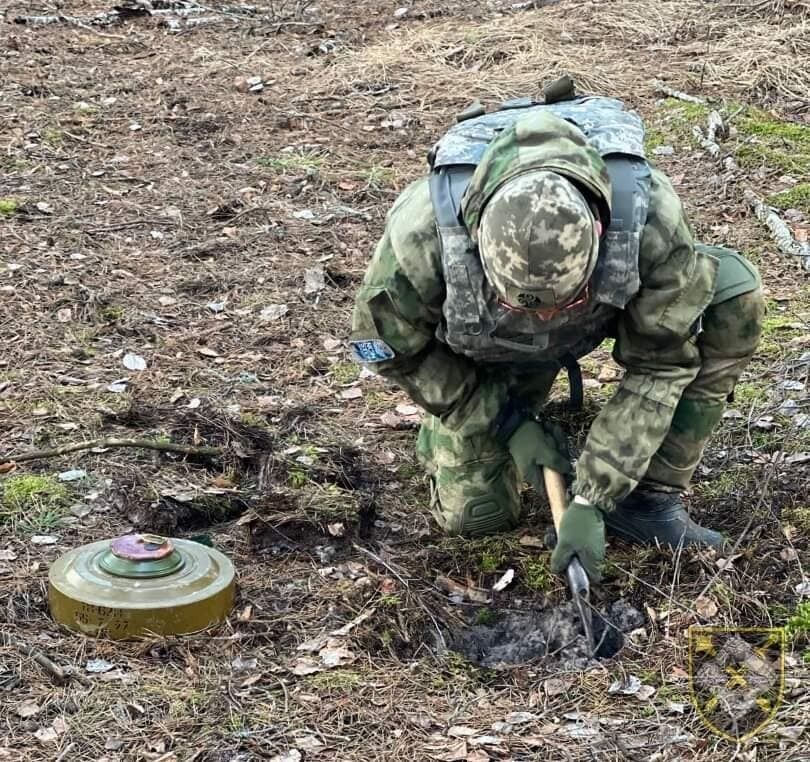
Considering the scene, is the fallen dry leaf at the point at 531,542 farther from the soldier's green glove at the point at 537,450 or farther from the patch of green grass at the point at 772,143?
the patch of green grass at the point at 772,143

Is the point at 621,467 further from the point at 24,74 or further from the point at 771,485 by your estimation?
the point at 24,74

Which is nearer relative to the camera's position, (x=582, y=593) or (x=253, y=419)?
(x=582, y=593)

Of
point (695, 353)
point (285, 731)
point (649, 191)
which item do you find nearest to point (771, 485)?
point (695, 353)

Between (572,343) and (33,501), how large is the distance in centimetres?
193

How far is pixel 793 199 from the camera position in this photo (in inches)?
259

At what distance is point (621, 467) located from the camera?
3.47m

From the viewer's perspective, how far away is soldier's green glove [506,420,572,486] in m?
3.66

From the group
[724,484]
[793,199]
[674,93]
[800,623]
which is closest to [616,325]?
[724,484]

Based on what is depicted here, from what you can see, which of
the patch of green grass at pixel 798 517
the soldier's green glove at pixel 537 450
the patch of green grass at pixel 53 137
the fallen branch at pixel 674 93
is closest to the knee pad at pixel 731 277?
the soldier's green glove at pixel 537 450

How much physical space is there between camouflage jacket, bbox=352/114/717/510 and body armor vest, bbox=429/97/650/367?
3.5 inches

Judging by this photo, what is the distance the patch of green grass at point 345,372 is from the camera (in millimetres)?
5082

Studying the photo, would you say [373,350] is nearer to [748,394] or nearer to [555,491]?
[555,491]

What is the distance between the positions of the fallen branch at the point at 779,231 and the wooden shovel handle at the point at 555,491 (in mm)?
2824

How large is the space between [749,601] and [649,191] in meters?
1.22
